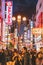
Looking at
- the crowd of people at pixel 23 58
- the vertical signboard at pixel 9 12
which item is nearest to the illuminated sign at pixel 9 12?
the vertical signboard at pixel 9 12

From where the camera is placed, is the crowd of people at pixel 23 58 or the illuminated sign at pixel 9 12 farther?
the illuminated sign at pixel 9 12

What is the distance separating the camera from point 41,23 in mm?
22547

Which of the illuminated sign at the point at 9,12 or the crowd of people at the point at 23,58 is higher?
the illuminated sign at the point at 9,12

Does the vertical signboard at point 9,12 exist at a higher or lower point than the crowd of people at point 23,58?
higher

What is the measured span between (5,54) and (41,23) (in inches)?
415

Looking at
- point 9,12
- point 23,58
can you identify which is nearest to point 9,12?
point 9,12

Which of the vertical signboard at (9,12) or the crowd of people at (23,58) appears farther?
the vertical signboard at (9,12)

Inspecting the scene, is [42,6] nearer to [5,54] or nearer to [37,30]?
[37,30]

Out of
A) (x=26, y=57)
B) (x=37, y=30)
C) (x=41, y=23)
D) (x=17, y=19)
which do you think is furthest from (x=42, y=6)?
(x=26, y=57)

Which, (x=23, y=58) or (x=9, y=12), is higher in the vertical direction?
(x=9, y=12)

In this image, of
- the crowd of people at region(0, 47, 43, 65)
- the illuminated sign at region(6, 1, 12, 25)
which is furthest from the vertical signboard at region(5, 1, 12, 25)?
the crowd of people at region(0, 47, 43, 65)

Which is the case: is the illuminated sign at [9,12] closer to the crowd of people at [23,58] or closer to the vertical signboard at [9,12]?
the vertical signboard at [9,12]

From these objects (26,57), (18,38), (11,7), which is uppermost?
(11,7)

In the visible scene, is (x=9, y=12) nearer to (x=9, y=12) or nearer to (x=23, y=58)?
(x=9, y=12)
